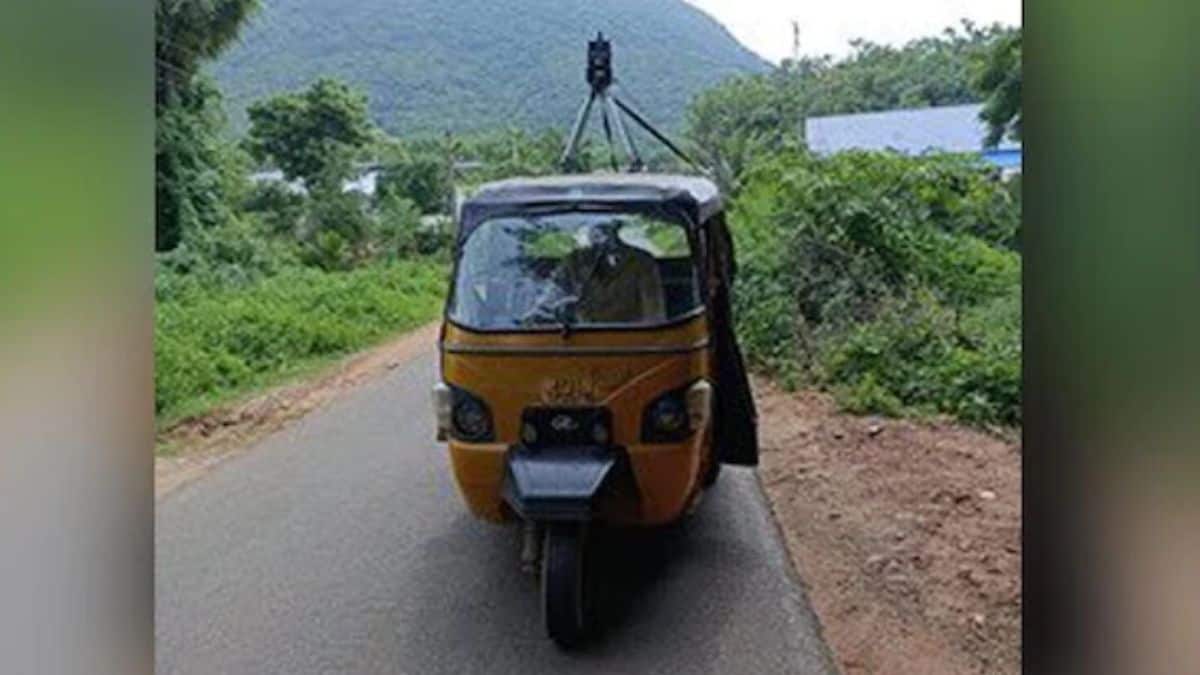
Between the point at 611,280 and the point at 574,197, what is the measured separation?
0.28 m

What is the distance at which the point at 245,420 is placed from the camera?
20.5 feet

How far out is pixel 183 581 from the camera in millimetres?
3725

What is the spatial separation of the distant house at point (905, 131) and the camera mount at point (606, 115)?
3.00 meters

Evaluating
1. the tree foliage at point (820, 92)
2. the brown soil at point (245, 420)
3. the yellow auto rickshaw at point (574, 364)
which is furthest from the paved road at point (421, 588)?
the tree foliage at point (820, 92)

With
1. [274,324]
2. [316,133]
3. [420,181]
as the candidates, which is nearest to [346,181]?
[316,133]

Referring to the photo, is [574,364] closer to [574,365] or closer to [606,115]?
[574,365]

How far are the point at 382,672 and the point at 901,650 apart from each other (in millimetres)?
1383

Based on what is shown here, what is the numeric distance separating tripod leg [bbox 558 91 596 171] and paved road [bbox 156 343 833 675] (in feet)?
4.91

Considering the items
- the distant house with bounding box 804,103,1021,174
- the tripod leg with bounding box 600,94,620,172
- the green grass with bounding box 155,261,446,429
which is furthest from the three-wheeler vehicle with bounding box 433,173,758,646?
the distant house with bounding box 804,103,1021,174

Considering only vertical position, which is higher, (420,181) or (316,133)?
(316,133)

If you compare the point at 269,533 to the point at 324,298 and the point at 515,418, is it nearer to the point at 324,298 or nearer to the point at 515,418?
the point at 515,418

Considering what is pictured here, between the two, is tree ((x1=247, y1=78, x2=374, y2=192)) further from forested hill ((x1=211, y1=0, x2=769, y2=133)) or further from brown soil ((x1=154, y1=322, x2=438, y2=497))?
brown soil ((x1=154, y1=322, x2=438, y2=497))

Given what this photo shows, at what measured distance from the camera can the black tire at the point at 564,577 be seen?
9.64 ft

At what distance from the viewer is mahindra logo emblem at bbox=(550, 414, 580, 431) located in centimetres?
308
